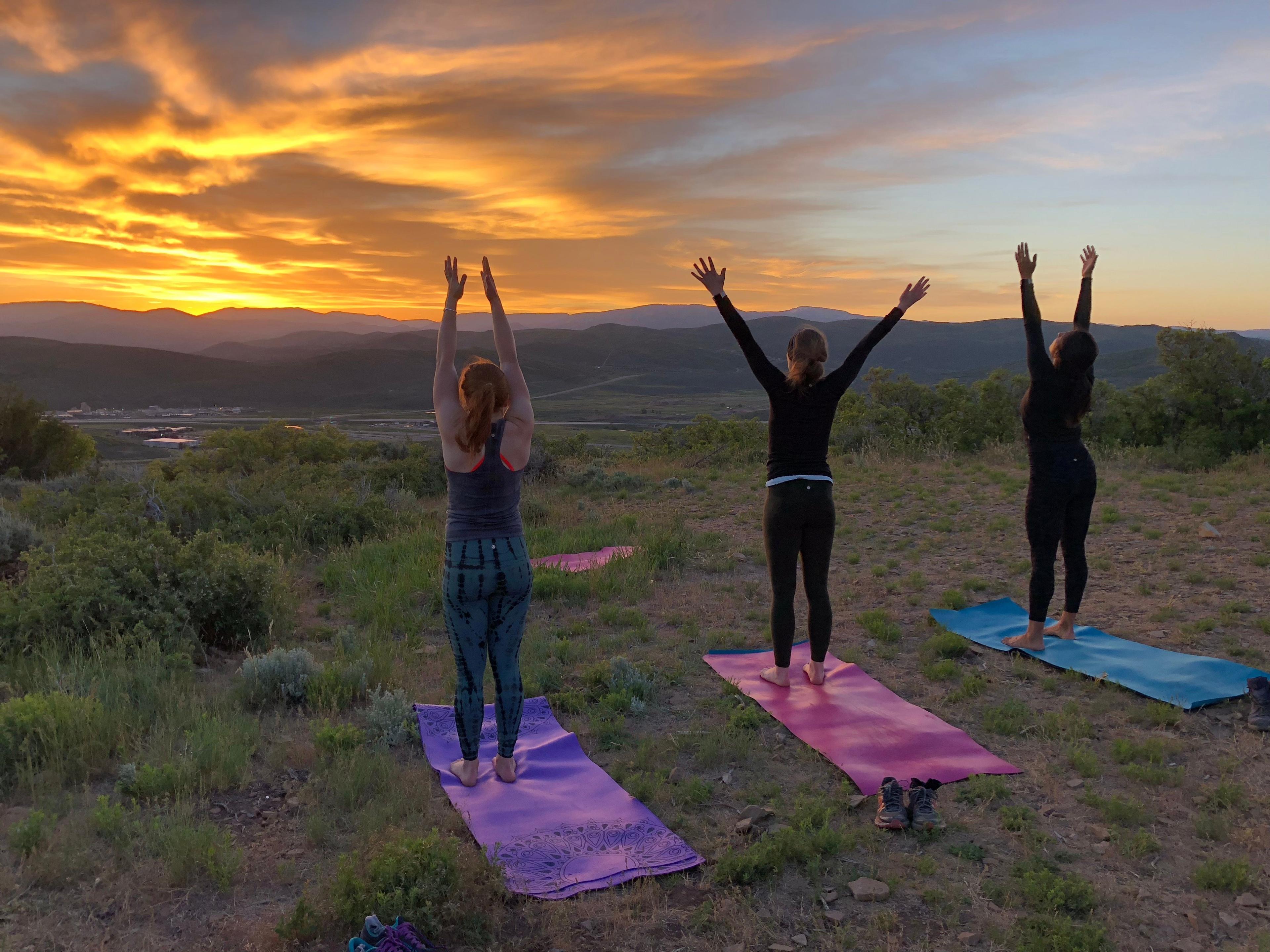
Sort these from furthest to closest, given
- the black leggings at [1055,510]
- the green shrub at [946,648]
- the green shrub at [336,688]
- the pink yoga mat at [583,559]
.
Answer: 1. the pink yoga mat at [583,559]
2. the green shrub at [946,648]
3. the black leggings at [1055,510]
4. the green shrub at [336,688]

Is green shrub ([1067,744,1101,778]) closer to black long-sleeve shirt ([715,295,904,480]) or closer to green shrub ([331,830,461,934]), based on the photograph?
black long-sleeve shirt ([715,295,904,480])

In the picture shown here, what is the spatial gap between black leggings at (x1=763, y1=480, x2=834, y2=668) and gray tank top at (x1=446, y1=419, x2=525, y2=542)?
1755 millimetres

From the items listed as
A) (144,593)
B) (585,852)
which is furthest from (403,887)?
(144,593)

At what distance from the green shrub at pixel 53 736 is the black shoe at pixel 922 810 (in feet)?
12.7

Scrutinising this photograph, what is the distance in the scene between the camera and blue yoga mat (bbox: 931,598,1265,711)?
15.5 ft

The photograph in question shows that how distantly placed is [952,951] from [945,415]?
87.2 ft

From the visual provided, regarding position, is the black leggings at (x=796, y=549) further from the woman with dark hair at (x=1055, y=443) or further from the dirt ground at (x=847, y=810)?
the woman with dark hair at (x=1055, y=443)

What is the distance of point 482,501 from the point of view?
11.6ft

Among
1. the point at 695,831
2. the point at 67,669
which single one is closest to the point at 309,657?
the point at 67,669

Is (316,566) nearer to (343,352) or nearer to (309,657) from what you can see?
(309,657)

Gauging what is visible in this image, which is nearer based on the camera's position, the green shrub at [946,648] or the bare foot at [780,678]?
the bare foot at [780,678]

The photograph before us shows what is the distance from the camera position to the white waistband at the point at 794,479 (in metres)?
4.59

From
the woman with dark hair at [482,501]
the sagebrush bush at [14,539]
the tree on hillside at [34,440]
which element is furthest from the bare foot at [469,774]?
the tree on hillside at [34,440]

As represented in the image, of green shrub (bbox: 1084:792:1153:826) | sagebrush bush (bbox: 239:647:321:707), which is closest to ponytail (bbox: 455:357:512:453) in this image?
sagebrush bush (bbox: 239:647:321:707)
